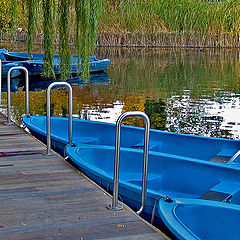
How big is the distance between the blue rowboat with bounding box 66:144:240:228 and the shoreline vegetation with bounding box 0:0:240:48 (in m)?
24.5

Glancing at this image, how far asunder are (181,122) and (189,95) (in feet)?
13.3

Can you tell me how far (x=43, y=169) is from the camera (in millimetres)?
5074

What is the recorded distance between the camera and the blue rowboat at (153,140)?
6258 millimetres

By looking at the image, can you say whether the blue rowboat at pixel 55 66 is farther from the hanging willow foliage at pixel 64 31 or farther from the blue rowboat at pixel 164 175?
the blue rowboat at pixel 164 175

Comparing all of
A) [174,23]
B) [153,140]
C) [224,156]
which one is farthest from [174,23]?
[224,156]

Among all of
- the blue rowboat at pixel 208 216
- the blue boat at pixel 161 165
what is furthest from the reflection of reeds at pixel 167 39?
the blue rowboat at pixel 208 216

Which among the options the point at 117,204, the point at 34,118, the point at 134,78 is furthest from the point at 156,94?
the point at 117,204

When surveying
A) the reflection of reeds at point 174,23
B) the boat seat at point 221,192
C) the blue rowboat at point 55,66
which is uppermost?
the reflection of reeds at point 174,23

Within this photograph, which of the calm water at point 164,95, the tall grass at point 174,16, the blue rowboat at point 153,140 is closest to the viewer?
the blue rowboat at point 153,140

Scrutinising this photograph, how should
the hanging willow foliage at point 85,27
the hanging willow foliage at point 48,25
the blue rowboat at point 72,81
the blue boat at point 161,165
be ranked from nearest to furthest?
the blue boat at point 161,165, the hanging willow foliage at point 85,27, the hanging willow foliage at point 48,25, the blue rowboat at point 72,81

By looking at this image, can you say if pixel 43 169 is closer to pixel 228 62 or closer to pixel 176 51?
pixel 228 62

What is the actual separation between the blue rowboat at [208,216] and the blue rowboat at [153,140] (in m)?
1.80

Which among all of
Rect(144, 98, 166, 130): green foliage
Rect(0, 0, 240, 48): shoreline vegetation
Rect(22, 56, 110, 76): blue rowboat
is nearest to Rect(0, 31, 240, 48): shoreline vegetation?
Rect(0, 0, 240, 48): shoreline vegetation

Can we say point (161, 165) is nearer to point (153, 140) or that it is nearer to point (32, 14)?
point (153, 140)
